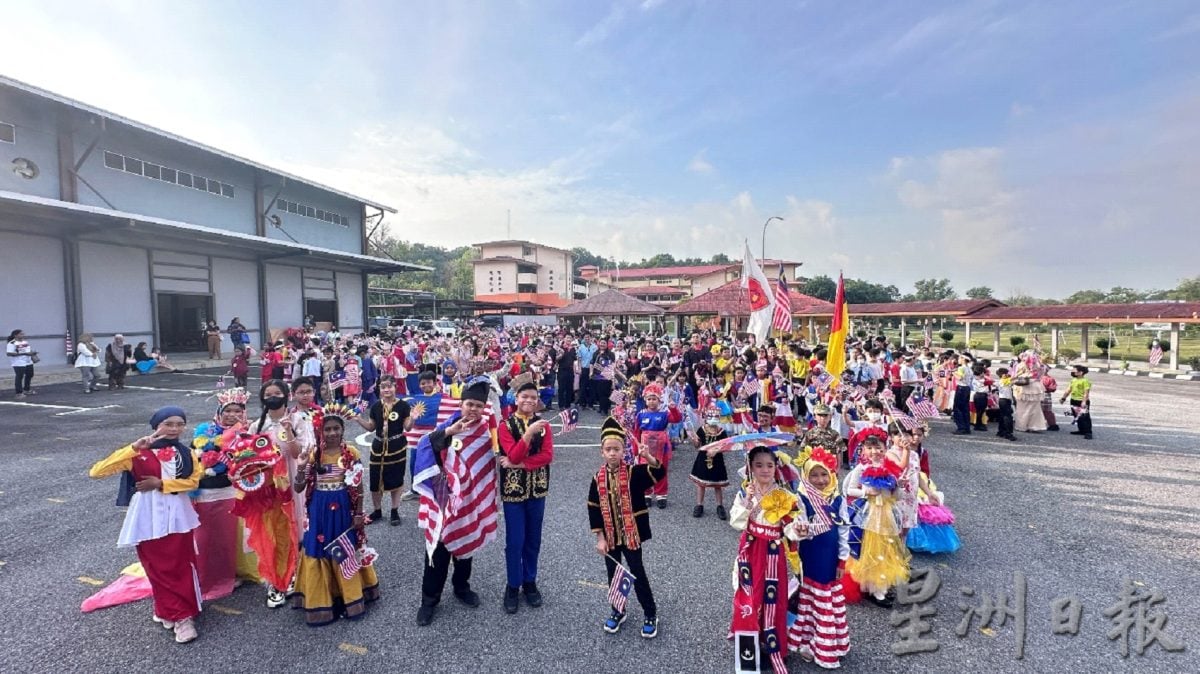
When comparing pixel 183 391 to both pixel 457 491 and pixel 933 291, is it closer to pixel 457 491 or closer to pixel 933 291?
pixel 457 491

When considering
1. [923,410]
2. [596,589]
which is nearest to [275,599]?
[596,589]

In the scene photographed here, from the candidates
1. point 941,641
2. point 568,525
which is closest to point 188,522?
point 568,525

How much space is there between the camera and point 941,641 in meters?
3.79

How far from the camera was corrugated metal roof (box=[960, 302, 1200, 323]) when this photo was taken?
19.8 meters

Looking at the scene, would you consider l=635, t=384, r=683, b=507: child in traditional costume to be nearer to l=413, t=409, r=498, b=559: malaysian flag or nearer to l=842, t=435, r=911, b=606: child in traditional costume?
l=842, t=435, r=911, b=606: child in traditional costume

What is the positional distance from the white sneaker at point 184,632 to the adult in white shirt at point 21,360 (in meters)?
14.6

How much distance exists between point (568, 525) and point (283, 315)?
2396cm

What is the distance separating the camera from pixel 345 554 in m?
3.80

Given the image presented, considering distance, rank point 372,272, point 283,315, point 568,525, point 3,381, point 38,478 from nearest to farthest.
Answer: point 568,525 → point 38,478 → point 3,381 → point 283,315 → point 372,272

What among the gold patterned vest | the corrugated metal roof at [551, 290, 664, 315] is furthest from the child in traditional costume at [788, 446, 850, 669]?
the corrugated metal roof at [551, 290, 664, 315]

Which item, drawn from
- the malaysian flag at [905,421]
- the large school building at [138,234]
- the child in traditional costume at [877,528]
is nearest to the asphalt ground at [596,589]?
the child in traditional costume at [877,528]

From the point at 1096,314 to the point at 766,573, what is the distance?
95.7 ft

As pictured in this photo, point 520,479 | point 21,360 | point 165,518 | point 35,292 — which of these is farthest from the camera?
point 35,292

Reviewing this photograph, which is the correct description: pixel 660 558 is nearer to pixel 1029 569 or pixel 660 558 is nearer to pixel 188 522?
pixel 1029 569
